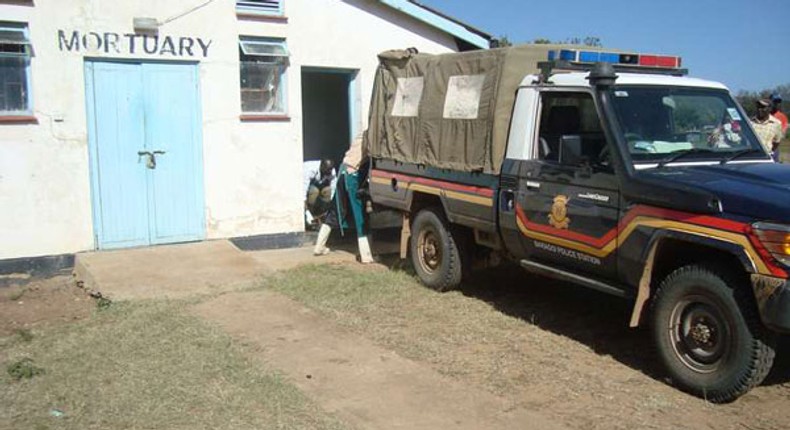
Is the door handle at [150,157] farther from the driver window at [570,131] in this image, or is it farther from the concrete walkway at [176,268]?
the driver window at [570,131]

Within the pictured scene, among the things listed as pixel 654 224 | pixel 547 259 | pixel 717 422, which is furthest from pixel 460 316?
pixel 717 422

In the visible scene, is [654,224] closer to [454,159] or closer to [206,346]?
[454,159]

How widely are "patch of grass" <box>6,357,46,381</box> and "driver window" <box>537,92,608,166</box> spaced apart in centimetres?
448

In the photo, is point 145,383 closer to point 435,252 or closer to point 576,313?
point 435,252

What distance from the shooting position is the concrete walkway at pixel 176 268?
26.0 feet

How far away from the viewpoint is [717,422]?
471 cm

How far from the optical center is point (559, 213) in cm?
614

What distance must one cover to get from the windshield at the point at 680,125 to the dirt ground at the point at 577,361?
5.42ft

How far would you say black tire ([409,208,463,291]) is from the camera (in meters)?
7.85

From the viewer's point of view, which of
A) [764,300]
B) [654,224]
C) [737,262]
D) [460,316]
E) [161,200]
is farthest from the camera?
[161,200]

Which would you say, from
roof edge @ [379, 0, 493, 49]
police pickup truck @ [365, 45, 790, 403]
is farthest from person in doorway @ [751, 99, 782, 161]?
roof edge @ [379, 0, 493, 49]

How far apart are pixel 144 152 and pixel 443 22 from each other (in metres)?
4.84

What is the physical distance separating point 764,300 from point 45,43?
7982 millimetres

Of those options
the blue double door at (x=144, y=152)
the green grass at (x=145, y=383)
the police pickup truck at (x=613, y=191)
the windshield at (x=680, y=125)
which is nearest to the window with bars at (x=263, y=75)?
the blue double door at (x=144, y=152)
